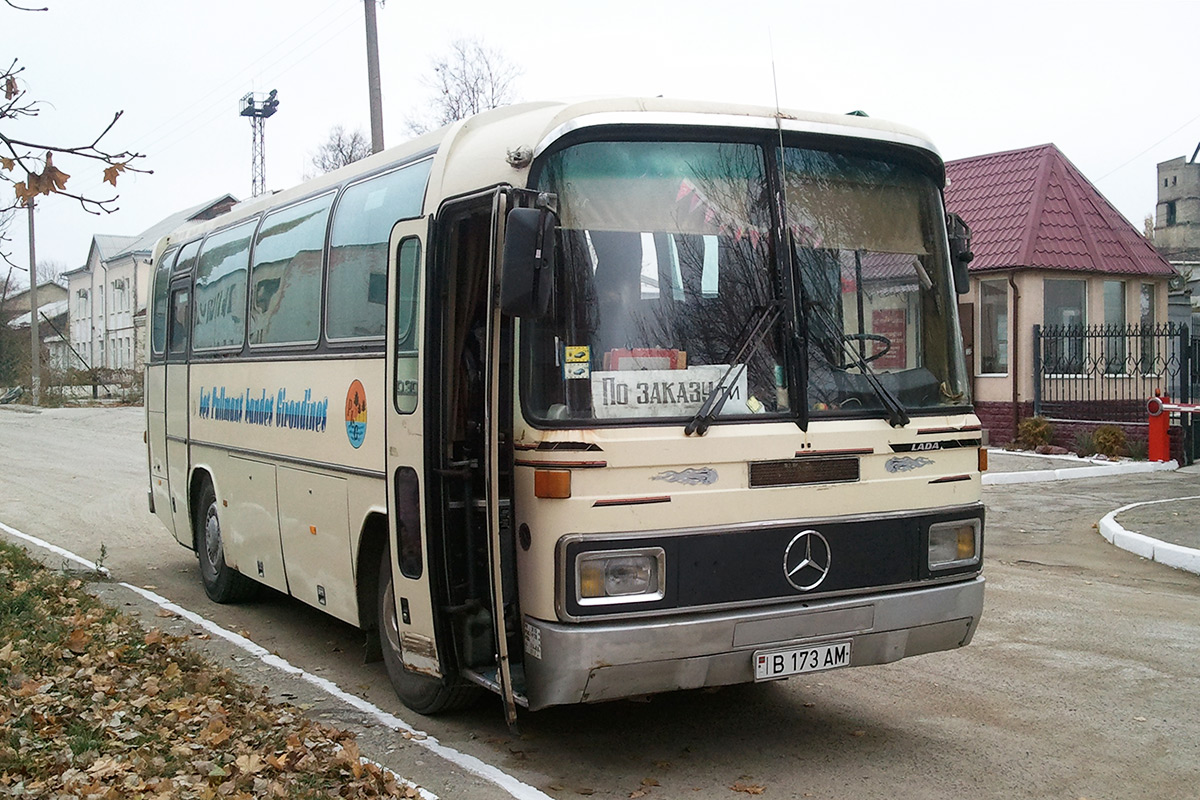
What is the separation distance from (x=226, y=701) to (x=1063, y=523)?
36.2 feet

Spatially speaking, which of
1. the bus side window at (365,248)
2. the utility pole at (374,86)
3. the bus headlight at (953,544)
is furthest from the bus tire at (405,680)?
the utility pole at (374,86)

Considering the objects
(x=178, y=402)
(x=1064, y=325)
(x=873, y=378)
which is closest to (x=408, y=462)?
(x=873, y=378)

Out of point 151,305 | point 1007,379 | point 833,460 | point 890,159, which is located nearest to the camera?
point 833,460

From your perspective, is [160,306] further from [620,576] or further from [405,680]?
[620,576]

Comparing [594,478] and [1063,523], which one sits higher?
[594,478]

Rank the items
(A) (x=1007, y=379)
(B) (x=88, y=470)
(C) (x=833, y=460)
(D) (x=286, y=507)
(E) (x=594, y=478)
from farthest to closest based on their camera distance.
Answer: (A) (x=1007, y=379), (B) (x=88, y=470), (D) (x=286, y=507), (C) (x=833, y=460), (E) (x=594, y=478)

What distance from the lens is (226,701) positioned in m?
6.52

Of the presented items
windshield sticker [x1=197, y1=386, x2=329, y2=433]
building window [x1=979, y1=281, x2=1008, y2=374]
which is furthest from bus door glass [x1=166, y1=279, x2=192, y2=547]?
building window [x1=979, y1=281, x2=1008, y2=374]

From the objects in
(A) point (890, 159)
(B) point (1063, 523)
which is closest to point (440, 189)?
(A) point (890, 159)

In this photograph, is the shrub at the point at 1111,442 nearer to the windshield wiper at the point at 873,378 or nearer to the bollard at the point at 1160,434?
the bollard at the point at 1160,434

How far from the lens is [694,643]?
5.54 m

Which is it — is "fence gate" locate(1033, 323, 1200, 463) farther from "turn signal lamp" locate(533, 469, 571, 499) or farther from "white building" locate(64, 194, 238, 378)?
"white building" locate(64, 194, 238, 378)

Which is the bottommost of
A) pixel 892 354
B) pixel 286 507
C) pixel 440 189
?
pixel 286 507

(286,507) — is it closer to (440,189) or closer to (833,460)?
(440,189)
